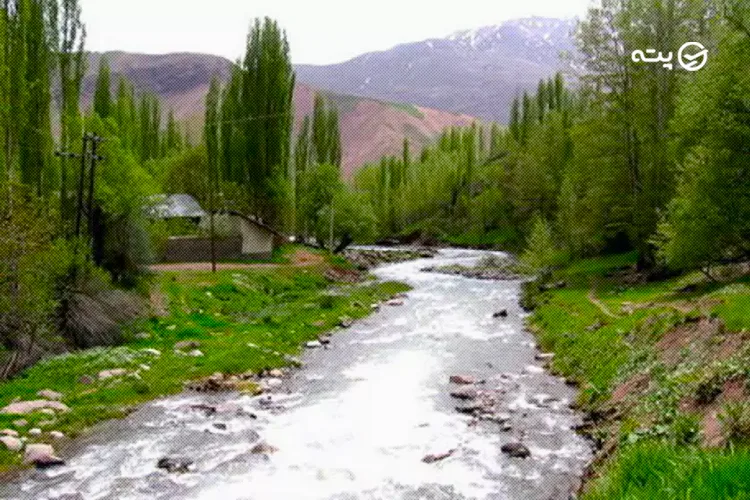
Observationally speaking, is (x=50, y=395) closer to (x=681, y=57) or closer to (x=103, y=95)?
(x=681, y=57)

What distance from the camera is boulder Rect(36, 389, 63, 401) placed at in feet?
69.2

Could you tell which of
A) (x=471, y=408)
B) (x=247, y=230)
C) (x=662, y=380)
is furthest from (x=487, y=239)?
(x=662, y=380)

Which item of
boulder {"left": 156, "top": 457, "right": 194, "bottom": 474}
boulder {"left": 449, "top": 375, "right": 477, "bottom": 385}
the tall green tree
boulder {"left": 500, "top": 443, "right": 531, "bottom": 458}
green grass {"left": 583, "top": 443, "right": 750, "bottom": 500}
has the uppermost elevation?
the tall green tree

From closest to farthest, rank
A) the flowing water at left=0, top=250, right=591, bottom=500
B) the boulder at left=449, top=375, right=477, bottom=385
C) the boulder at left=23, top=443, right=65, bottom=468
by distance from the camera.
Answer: the flowing water at left=0, top=250, right=591, bottom=500, the boulder at left=23, top=443, right=65, bottom=468, the boulder at left=449, top=375, right=477, bottom=385

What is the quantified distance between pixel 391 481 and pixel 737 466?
919 cm

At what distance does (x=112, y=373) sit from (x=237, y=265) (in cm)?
3205

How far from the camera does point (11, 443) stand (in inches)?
671

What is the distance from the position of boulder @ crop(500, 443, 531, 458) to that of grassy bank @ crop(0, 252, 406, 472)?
11.6 m

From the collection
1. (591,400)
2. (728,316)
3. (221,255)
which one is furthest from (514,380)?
(221,255)

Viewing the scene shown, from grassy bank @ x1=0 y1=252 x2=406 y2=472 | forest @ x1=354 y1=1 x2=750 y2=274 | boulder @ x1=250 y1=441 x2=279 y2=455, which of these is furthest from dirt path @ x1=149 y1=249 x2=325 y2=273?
boulder @ x1=250 y1=441 x2=279 y2=455

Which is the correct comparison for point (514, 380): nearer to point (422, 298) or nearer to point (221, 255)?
point (422, 298)

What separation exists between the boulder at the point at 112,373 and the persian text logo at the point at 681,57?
36.2 meters

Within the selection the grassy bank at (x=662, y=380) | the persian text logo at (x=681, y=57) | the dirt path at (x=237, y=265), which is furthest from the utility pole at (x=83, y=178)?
the persian text logo at (x=681, y=57)

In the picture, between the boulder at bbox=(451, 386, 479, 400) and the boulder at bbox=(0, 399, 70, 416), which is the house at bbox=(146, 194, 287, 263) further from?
the boulder at bbox=(451, 386, 479, 400)
